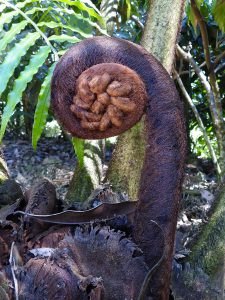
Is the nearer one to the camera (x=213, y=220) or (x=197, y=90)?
(x=213, y=220)

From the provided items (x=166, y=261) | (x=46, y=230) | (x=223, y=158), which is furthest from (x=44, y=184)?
(x=223, y=158)

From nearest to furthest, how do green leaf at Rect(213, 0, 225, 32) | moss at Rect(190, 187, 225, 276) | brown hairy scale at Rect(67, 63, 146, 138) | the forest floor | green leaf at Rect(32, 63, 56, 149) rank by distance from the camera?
brown hairy scale at Rect(67, 63, 146, 138) → moss at Rect(190, 187, 225, 276) → green leaf at Rect(32, 63, 56, 149) → green leaf at Rect(213, 0, 225, 32) → the forest floor

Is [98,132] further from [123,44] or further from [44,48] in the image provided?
[44,48]

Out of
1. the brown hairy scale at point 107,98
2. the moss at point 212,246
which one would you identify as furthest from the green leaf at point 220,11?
the brown hairy scale at point 107,98

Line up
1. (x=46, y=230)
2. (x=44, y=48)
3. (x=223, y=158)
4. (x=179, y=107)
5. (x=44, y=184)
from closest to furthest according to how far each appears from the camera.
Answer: (x=179, y=107) < (x=46, y=230) < (x=44, y=184) < (x=44, y=48) < (x=223, y=158)

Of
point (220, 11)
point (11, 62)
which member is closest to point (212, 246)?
point (11, 62)

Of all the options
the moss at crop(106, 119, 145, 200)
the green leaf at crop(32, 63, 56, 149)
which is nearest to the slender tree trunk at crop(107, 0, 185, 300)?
the moss at crop(106, 119, 145, 200)

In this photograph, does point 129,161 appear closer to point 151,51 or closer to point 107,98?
point 151,51

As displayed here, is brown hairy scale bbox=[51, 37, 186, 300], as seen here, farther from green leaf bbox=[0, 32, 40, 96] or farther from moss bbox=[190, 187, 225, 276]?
green leaf bbox=[0, 32, 40, 96]
